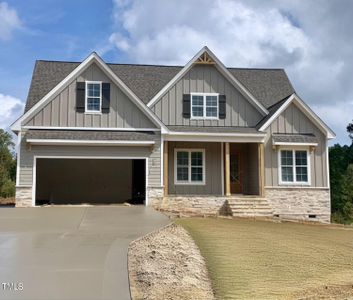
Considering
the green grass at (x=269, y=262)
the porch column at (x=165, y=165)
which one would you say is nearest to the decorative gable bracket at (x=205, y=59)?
the porch column at (x=165, y=165)

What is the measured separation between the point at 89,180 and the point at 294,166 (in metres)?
11.0

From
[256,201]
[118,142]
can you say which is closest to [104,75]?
[118,142]

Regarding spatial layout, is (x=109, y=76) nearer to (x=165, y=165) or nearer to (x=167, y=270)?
(x=165, y=165)

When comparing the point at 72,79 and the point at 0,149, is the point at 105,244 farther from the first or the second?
the point at 0,149

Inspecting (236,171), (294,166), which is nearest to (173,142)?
(236,171)

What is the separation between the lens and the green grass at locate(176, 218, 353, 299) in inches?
283

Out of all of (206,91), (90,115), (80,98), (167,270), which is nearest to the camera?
(167,270)

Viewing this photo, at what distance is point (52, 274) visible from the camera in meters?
7.46

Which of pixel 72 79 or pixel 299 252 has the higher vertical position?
pixel 72 79

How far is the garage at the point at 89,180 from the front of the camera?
934 inches

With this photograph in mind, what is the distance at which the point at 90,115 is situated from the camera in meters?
19.9

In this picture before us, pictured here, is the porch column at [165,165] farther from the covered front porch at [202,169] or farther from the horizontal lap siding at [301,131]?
the horizontal lap siding at [301,131]

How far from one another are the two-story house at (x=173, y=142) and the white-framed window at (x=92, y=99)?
5cm

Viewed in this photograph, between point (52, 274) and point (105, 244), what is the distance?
9.00 ft
